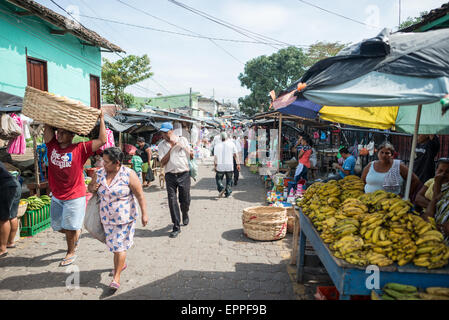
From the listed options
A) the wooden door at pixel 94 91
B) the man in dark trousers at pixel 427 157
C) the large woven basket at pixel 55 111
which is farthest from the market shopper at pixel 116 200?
the wooden door at pixel 94 91

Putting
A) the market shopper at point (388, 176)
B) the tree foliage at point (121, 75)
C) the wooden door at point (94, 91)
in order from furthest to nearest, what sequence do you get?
the tree foliage at point (121, 75) → the wooden door at point (94, 91) → the market shopper at point (388, 176)

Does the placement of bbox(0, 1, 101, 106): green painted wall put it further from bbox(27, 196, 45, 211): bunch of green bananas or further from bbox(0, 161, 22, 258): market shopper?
bbox(0, 161, 22, 258): market shopper

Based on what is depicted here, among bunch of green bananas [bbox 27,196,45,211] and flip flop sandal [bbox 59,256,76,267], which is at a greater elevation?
bunch of green bananas [bbox 27,196,45,211]

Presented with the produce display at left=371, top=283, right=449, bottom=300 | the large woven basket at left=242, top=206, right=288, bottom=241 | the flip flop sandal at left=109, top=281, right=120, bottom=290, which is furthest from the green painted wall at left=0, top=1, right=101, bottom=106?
the produce display at left=371, top=283, right=449, bottom=300

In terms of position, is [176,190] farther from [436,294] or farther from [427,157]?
[427,157]

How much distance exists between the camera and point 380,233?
2568mm

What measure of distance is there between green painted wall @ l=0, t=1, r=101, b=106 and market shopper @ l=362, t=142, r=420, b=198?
9.78 metres

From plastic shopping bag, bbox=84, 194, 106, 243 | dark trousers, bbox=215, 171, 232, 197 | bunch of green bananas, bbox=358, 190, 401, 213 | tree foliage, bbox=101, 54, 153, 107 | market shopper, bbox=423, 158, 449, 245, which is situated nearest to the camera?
bunch of green bananas, bbox=358, 190, 401, 213

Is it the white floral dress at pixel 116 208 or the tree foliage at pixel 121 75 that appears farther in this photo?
the tree foliage at pixel 121 75

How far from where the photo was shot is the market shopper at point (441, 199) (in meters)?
3.19

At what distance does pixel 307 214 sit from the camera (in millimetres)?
3609

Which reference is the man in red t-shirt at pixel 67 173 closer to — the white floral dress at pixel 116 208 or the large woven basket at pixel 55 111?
the large woven basket at pixel 55 111

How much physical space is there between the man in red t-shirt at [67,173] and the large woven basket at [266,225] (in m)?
2.86

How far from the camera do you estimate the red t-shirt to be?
383 cm
